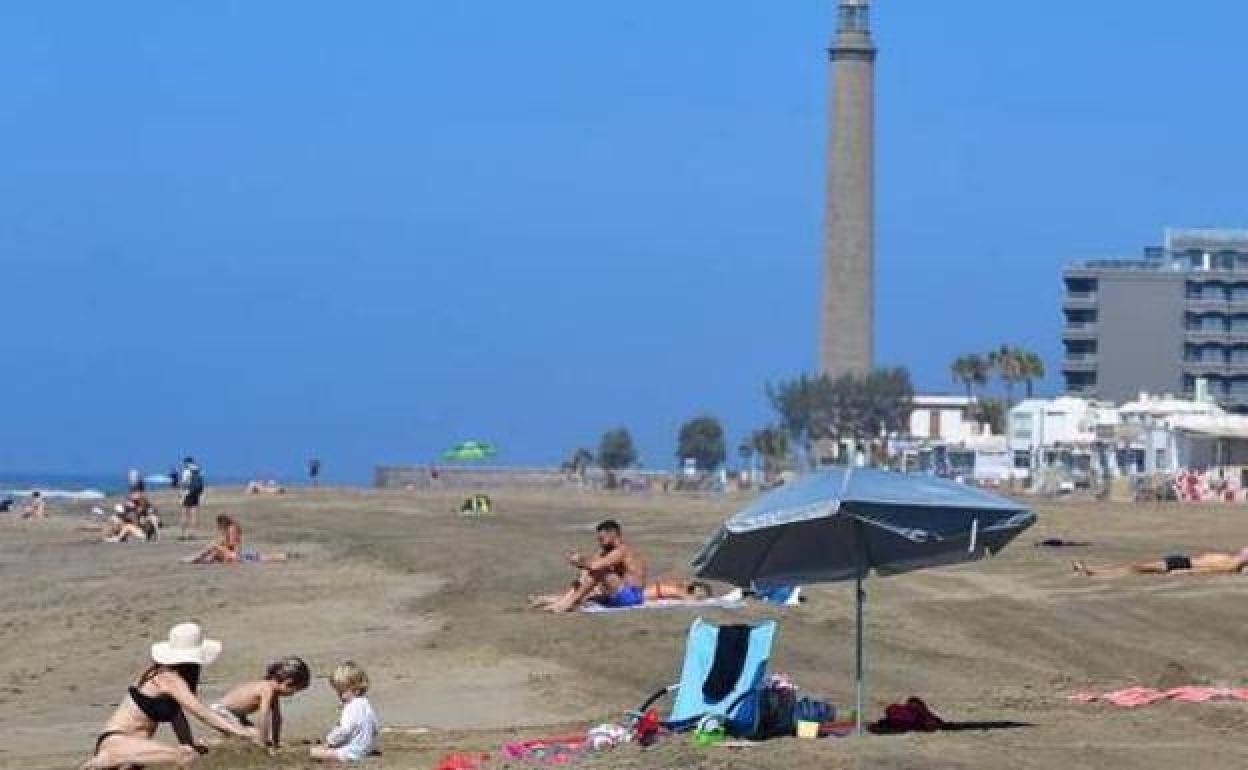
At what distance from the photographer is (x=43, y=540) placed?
48625mm

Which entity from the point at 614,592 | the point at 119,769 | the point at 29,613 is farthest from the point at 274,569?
the point at 119,769

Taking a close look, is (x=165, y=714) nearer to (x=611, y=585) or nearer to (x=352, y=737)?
(x=352, y=737)

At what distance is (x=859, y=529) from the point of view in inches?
622

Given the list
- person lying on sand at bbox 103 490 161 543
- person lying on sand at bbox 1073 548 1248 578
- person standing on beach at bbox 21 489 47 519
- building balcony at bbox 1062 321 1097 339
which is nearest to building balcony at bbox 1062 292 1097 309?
building balcony at bbox 1062 321 1097 339

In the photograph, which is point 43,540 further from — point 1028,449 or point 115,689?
point 1028,449

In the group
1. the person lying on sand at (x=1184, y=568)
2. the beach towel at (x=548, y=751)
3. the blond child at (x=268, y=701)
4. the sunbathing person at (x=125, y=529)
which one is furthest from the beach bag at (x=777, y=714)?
the sunbathing person at (x=125, y=529)

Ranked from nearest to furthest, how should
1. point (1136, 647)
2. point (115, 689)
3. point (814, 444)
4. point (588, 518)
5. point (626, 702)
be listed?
point (626, 702), point (115, 689), point (1136, 647), point (588, 518), point (814, 444)

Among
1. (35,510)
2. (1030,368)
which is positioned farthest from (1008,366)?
(35,510)

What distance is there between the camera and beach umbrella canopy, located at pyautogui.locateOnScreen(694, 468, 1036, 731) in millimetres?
15578

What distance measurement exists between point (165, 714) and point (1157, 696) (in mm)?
6400

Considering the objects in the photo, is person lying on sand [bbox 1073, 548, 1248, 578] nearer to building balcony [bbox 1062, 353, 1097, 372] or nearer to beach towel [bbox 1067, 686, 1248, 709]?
beach towel [bbox 1067, 686, 1248, 709]

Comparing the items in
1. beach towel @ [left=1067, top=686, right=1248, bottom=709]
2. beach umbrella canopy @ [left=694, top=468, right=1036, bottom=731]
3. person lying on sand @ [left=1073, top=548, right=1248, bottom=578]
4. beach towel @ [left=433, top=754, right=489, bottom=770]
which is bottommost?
beach towel @ [left=433, top=754, right=489, bottom=770]

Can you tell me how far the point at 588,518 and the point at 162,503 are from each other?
623 inches

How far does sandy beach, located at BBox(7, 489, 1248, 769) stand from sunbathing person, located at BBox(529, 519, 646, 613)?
461 millimetres
